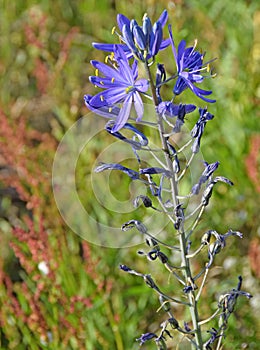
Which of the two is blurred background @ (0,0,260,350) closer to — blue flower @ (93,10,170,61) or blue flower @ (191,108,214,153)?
blue flower @ (191,108,214,153)

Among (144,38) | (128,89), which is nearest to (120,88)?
(128,89)

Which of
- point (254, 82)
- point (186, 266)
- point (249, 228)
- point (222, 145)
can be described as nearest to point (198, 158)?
point (222, 145)

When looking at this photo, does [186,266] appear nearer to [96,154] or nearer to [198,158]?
[198,158]

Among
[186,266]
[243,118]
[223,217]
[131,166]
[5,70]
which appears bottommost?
[186,266]

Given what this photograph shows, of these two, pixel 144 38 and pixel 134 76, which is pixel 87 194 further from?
pixel 144 38

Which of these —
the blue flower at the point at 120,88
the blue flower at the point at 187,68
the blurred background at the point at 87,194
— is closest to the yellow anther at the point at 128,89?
the blue flower at the point at 120,88
